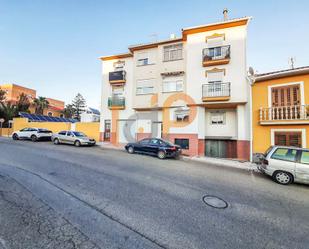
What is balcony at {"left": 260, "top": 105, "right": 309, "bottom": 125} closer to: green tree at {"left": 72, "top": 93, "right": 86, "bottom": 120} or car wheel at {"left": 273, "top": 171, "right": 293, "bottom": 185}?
car wheel at {"left": 273, "top": 171, "right": 293, "bottom": 185}

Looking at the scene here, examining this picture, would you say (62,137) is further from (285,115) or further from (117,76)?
(285,115)

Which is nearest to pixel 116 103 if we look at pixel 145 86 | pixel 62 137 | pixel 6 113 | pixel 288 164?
pixel 145 86

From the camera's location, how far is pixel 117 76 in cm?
1806

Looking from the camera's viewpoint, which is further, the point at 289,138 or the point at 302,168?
the point at 289,138

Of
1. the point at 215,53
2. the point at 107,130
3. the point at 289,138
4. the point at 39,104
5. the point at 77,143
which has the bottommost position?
the point at 77,143

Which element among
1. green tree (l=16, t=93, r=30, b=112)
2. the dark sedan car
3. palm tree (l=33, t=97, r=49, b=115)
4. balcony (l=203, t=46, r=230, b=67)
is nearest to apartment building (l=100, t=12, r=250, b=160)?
balcony (l=203, t=46, r=230, b=67)

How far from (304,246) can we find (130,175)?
5.67 metres

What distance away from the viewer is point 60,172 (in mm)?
6684

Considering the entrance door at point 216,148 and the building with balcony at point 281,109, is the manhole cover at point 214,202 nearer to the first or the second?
the building with balcony at point 281,109

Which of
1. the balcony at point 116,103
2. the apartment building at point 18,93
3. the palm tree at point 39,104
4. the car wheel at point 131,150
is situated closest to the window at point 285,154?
the car wheel at point 131,150

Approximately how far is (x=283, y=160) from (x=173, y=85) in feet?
36.0

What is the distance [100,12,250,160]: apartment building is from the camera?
42.5ft

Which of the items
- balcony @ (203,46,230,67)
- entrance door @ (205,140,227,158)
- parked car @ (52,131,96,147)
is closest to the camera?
balcony @ (203,46,230,67)

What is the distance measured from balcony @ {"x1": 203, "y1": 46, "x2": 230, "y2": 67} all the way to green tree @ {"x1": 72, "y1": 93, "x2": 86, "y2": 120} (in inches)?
1879
